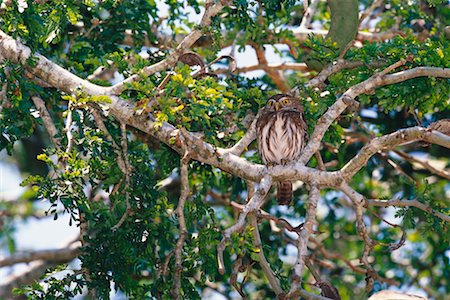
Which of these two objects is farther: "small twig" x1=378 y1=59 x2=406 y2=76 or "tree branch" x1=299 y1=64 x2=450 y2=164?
"small twig" x1=378 y1=59 x2=406 y2=76

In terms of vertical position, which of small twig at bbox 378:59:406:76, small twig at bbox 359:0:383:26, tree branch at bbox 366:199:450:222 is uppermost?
small twig at bbox 359:0:383:26

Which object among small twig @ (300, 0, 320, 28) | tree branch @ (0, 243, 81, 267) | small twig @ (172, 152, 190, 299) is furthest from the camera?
tree branch @ (0, 243, 81, 267)

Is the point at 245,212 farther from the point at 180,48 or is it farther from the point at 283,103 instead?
the point at 283,103

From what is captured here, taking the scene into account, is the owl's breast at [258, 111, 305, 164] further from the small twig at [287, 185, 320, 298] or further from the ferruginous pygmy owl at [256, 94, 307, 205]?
the small twig at [287, 185, 320, 298]

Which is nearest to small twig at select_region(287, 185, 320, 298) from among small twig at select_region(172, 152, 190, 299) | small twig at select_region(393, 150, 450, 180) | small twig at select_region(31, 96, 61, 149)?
small twig at select_region(172, 152, 190, 299)

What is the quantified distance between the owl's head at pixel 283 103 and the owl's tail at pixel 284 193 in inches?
23.4

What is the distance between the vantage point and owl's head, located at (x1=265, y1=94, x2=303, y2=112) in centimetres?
711

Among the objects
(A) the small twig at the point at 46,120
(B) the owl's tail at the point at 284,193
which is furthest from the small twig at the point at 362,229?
(A) the small twig at the point at 46,120

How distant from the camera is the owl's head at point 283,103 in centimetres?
711

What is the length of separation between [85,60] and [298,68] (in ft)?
7.30

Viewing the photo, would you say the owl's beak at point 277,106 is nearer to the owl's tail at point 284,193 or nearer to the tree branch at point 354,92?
the owl's tail at point 284,193

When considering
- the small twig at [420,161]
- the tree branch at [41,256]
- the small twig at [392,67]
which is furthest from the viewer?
the tree branch at [41,256]

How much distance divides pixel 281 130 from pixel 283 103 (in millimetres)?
289

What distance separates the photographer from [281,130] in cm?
734
